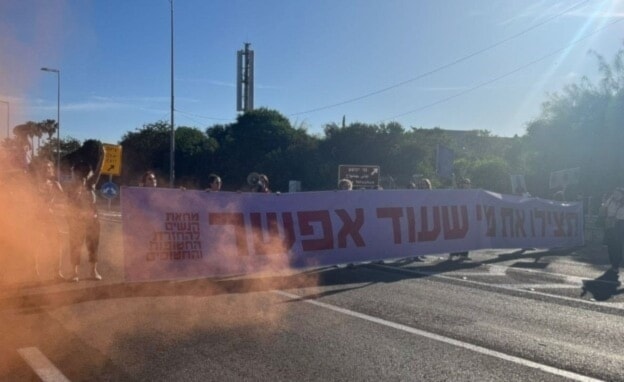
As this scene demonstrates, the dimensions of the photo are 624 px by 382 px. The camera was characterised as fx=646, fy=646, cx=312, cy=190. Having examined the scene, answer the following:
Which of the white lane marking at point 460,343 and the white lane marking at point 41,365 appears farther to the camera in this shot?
the white lane marking at point 460,343

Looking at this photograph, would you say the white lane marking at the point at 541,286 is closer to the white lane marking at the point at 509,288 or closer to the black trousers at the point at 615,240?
the white lane marking at the point at 509,288

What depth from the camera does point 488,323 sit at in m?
7.95

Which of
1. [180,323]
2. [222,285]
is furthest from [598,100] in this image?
[180,323]

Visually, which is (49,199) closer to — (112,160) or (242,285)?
(242,285)

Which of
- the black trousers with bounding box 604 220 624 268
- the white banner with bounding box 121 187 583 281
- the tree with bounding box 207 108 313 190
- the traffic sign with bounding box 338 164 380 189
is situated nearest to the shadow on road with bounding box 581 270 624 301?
the black trousers with bounding box 604 220 624 268

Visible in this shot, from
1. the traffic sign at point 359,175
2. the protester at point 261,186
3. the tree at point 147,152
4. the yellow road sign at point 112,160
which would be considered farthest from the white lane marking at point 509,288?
the tree at point 147,152

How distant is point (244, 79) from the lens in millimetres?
55344

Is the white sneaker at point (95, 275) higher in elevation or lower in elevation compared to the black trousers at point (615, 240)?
lower

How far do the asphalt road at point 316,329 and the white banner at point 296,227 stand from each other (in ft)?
1.43

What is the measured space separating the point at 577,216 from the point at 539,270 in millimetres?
5858

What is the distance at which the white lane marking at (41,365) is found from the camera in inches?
219

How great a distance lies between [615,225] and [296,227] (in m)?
6.97

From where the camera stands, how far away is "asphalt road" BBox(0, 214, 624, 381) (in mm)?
5906

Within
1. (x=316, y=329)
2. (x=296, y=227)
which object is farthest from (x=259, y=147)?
(x=316, y=329)
